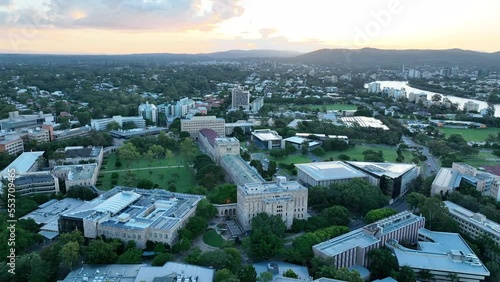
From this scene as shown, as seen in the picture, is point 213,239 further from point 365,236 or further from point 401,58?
point 401,58

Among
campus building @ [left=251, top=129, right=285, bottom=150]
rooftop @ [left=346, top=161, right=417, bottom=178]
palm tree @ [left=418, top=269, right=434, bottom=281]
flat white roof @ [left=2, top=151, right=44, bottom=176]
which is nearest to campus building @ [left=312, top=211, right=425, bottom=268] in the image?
palm tree @ [left=418, top=269, right=434, bottom=281]

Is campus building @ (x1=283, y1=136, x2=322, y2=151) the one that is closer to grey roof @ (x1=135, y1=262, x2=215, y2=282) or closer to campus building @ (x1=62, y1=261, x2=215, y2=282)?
grey roof @ (x1=135, y1=262, x2=215, y2=282)

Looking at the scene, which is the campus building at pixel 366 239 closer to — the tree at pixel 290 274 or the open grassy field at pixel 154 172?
the tree at pixel 290 274

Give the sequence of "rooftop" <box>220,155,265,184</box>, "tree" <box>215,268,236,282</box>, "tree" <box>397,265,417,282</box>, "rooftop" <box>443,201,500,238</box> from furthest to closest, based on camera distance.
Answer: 1. "rooftop" <box>220,155,265,184</box>
2. "rooftop" <box>443,201,500,238</box>
3. "tree" <box>397,265,417,282</box>
4. "tree" <box>215,268,236,282</box>

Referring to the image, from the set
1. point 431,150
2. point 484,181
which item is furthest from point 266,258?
point 431,150

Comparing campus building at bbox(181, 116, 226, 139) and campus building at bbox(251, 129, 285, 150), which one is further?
campus building at bbox(181, 116, 226, 139)

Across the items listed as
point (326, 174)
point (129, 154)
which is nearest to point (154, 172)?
point (129, 154)

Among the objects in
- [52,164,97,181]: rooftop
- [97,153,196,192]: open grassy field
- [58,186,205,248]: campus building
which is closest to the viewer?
[58,186,205,248]: campus building
